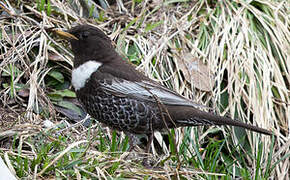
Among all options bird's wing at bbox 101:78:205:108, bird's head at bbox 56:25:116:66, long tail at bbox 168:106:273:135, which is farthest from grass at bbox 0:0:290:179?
bird's head at bbox 56:25:116:66

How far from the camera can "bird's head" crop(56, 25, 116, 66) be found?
399 cm

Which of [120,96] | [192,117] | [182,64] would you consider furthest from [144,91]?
[182,64]

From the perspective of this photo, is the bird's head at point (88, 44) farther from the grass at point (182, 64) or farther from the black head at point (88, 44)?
the grass at point (182, 64)

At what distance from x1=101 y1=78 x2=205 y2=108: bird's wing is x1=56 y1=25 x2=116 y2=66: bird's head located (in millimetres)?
298

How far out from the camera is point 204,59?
5000 millimetres

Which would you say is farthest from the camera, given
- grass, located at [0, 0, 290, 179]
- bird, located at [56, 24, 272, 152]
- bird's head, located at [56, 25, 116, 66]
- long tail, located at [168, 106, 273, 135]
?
grass, located at [0, 0, 290, 179]

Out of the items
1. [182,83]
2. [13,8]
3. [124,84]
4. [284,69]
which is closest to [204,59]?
[182,83]

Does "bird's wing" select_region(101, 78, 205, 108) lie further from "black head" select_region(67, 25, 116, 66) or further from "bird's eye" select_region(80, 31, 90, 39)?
"bird's eye" select_region(80, 31, 90, 39)

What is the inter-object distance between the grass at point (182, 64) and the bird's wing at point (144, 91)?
1.12 feet

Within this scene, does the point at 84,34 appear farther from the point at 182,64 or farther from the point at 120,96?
the point at 182,64

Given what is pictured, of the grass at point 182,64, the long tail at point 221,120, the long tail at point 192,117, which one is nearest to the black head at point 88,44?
the grass at point 182,64

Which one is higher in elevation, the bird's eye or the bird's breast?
the bird's eye

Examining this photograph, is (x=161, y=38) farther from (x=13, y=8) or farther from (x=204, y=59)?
(x=13, y=8)

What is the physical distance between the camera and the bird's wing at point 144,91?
3752 mm
